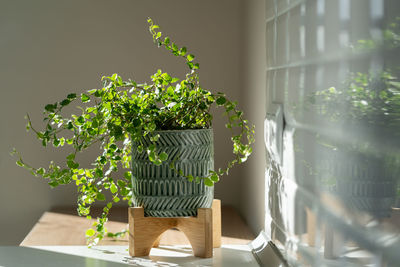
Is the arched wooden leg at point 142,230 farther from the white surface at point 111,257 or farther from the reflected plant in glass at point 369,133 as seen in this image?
the reflected plant in glass at point 369,133

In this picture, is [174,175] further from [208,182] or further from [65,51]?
[65,51]

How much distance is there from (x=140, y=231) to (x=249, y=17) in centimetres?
116

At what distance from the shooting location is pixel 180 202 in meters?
1.44

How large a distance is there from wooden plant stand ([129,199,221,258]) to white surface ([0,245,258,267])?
0.08 feet

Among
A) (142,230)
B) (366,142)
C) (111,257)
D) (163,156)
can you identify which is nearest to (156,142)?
(163,156)

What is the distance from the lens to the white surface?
147cm

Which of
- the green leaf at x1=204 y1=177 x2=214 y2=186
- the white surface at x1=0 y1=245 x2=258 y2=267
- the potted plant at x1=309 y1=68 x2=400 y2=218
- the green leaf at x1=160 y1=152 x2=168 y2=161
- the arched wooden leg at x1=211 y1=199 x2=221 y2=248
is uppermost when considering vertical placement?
the potted plant at x1=309 y1=68 x2=400 y2=218

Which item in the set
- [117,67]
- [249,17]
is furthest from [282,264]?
[117,67]

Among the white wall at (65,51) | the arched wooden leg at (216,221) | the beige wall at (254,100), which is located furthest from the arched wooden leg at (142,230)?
the white wall at (65,51)

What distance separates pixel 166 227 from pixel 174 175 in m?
0.17

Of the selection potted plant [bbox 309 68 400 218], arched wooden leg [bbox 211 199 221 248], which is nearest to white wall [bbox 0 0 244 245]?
arched wooden leg [bbox 211 199 221 248]

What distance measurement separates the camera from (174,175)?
1431mm

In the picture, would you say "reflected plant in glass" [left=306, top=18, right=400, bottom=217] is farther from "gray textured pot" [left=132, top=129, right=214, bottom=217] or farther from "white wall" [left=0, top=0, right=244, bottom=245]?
"white wall" [left=0, top=0, right=244, bottom=245]

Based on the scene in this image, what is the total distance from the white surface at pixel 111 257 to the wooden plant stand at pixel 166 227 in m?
0.03
